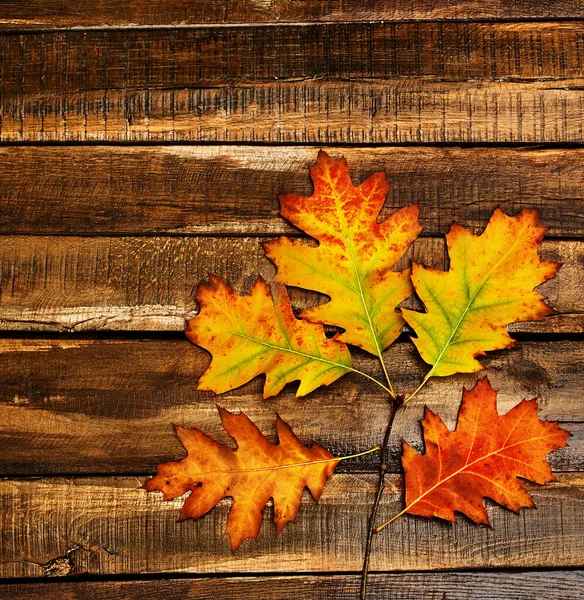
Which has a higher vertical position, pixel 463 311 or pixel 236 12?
pixel 236 12

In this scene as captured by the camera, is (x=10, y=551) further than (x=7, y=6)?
No

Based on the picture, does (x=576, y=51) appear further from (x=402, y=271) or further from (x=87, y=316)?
(x=87, y=316)

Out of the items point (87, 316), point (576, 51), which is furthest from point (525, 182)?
point (87, 316)

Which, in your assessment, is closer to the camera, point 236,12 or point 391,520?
point 391,520

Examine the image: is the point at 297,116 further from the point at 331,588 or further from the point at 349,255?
the point at 331,588

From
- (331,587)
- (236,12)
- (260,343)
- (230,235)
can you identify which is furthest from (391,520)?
(236,12)

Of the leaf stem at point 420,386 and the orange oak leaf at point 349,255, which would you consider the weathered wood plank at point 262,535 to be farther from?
the orange oak leaf at point 349,255

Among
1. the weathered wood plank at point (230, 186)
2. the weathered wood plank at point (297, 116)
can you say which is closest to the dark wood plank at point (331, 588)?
the weathered wood plank at point (230, 186)
